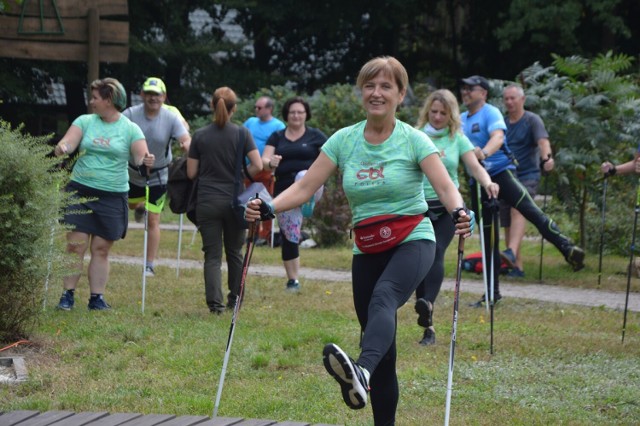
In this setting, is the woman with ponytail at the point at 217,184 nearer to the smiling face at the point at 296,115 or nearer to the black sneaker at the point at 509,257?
the smiling face at the point at 296,115

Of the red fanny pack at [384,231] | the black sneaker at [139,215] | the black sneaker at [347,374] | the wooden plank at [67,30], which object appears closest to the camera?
the black sneaker at [347,374]

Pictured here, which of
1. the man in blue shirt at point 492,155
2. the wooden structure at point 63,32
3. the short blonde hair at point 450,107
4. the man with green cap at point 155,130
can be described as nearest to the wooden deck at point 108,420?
the short blonde hair at point 450,107

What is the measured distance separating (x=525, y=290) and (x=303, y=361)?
469cm

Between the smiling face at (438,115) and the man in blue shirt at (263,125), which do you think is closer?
the smiling face at (438,115)

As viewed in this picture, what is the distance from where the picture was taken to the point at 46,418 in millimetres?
5855

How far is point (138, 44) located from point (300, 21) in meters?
6.33

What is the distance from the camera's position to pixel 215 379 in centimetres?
757

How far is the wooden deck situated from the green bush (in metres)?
2.36

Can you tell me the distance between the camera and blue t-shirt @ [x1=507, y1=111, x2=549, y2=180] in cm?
1274

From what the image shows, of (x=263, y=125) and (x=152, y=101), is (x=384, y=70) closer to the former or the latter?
(x=152, y=101)

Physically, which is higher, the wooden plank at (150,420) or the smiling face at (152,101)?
the smiling face at (152,101)

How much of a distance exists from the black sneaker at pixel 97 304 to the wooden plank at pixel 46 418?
13.9ft

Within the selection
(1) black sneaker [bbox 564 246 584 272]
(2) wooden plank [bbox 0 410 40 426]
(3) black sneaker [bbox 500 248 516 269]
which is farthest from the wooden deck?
(1) black sneaker [bbox 564 246 584 272]

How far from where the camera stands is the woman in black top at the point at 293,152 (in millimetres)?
11680
